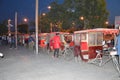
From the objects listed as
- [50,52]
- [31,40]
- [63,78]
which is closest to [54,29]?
[31,40]

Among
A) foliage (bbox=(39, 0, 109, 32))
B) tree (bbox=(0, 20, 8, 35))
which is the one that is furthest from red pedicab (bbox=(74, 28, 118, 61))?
tree (bbox=(0, 20, 8, 35))

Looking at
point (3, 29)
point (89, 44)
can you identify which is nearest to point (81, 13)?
point (89, 44)

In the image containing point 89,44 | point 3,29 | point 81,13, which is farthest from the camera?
point 3,29

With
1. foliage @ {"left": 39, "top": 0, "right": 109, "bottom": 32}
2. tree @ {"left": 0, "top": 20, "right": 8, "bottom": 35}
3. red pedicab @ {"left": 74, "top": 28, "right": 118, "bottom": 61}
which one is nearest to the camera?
red pedicab @ {"left": 74, "top": 28, "right": 118, "bottom": 61}

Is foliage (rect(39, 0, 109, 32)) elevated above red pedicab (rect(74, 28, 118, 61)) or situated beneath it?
elevated above

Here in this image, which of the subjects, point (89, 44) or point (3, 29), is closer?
point (89, 44)

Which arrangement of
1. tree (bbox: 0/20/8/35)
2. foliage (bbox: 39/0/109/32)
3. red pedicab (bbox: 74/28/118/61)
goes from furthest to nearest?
tree (bbox: 0/20/8/35) < foliage (bbox: 39/0/109/32) < red pedicab (bbox: 74/28/118/61)

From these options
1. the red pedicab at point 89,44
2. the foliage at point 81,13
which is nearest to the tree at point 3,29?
the foliage at point 81,13

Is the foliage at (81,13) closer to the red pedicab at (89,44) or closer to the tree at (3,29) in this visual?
the red pedicab at (89,44)

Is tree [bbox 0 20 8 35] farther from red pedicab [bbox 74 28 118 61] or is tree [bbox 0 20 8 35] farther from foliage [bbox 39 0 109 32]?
red pedicab [bbox 74 28 118 61]

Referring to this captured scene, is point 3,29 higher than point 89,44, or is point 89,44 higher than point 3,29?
point 3,29

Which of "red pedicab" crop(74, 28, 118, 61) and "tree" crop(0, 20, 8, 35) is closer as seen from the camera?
"red pedicab" crop(74, 28, 118, 61)

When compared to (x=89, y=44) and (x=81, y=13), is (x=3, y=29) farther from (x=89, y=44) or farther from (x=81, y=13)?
(x=89, y=44)

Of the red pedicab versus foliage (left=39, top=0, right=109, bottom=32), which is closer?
the red pedicab
